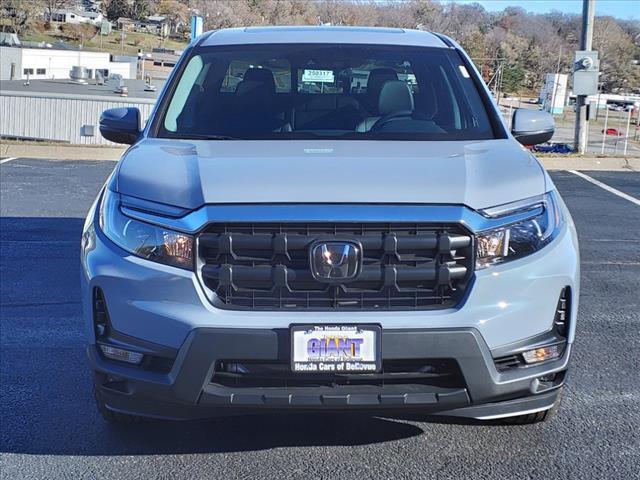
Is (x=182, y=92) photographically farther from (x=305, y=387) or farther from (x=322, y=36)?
(x=305, y=387)

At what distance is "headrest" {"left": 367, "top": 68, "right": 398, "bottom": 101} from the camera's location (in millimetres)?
4965

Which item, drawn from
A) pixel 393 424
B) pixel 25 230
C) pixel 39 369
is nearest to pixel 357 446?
pixel 393 424

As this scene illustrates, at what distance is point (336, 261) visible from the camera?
328 cm

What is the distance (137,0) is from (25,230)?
8212 centimetres

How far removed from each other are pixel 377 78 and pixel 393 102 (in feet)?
0.92

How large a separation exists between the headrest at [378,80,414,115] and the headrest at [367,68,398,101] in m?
0.05

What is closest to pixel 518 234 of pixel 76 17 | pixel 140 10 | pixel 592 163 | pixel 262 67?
pixel 262 67

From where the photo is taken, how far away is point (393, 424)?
4.09 metres

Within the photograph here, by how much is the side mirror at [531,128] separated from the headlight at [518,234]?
1.30 metres

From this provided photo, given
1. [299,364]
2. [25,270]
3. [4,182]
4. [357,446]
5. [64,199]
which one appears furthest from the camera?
[4,182]

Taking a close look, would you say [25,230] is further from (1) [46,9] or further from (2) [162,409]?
(1) [46,9]

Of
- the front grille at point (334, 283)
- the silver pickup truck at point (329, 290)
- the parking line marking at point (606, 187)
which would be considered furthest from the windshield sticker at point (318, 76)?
the parking line marking at point (606, 187)

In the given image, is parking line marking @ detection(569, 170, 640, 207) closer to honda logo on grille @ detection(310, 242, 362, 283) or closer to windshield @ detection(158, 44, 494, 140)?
windshield @ detection(158, 44, 494, 140)

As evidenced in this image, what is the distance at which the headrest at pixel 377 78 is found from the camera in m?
4.96
